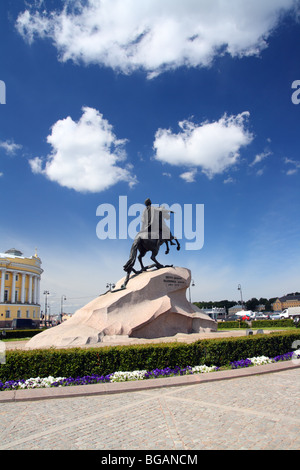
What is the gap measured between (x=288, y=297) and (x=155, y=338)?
133 meters

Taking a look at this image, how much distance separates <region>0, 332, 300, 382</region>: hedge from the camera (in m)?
8.19

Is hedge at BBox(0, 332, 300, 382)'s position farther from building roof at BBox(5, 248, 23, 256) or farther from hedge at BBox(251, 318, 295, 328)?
building roof at BBox(5, 248, 23, 256)

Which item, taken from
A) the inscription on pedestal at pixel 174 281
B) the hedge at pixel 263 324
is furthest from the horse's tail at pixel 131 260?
the hedge at pixel 263 324

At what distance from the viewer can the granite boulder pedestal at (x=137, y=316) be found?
12.8 m

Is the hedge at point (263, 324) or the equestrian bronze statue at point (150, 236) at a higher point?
the equestrian bronze statue at point (150, 236)

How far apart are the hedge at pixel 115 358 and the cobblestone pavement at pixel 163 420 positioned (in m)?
1.58

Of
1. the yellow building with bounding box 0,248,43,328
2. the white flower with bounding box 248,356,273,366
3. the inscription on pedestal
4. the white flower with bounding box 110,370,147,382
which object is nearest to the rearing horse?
the inscription on pedestal

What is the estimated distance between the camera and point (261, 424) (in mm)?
5008

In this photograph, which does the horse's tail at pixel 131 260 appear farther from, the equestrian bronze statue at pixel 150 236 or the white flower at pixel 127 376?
the white flower at pixel 127 376

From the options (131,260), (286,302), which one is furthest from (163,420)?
(286,302)

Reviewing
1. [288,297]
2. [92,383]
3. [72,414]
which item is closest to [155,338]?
[92,383]

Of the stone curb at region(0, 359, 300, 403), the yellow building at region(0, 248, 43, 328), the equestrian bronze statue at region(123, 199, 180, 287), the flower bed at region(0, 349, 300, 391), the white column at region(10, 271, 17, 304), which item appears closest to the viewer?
the stone curb at region(0, 359, 300, 403)

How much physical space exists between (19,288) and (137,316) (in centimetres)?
6051

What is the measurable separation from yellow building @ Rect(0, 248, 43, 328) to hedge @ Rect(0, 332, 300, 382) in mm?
58269
